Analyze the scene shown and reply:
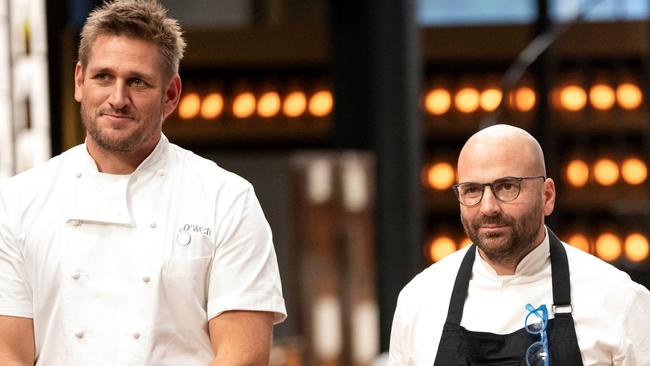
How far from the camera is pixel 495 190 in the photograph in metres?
2.78

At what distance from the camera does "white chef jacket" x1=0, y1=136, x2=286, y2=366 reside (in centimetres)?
272

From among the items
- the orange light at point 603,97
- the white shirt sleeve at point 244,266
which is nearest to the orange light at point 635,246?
the orange light at point 603,97

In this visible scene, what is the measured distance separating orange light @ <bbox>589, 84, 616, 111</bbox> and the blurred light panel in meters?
1.49

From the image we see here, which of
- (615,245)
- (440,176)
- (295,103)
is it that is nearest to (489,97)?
(440,176)

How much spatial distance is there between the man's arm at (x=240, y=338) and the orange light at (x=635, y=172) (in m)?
7.00

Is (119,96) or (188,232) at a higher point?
(119,96)

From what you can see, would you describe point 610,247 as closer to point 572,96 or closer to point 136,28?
point 572,96

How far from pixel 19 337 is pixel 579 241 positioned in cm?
659

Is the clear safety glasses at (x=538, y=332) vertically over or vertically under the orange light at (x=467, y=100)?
under

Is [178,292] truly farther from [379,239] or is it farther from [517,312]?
[379,239]

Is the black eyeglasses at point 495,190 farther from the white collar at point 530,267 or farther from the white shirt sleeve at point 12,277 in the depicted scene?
the white shirt sleeve at point 12,277

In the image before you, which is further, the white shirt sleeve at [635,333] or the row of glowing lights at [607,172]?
the row of glowing lights at [607,172]

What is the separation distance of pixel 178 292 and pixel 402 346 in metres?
0.53

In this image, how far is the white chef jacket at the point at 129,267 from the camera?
2723mm
